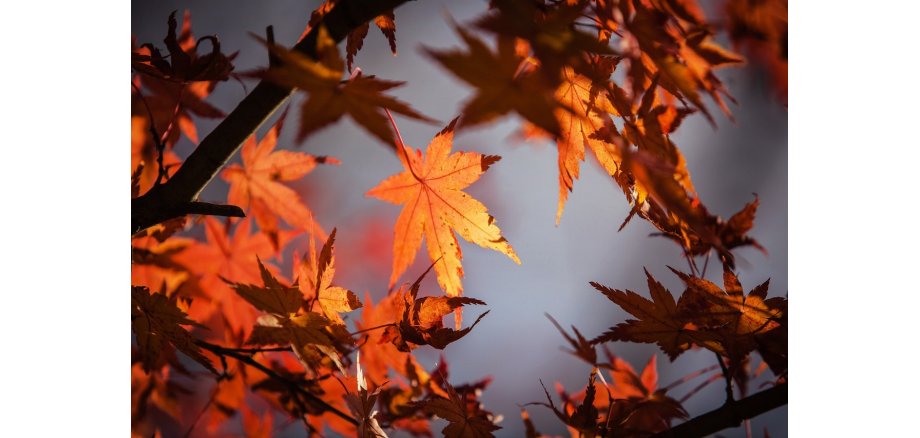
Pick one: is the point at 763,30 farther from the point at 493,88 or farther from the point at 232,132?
the point at 232,132

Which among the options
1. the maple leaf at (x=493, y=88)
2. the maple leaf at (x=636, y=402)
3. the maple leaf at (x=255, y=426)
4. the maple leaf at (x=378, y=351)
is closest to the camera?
the maple leaf at (x=493, y=88)

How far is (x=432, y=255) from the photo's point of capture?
53cm

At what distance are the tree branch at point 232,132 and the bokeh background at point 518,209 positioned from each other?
282 mm

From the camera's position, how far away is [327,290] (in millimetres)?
488

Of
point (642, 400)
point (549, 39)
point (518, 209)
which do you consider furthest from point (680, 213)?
point (518, 209)

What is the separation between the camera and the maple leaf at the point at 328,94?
32 cm

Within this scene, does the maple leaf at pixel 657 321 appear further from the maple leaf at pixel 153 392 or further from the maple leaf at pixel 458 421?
the maple leaf at pixel 153 392

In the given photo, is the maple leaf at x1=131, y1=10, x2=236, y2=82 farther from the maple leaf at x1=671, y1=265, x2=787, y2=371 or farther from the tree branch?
the maple leaf at x1=671, y1=265, x2=787, y2=371

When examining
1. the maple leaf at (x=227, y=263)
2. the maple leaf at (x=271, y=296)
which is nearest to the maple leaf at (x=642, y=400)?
the maple leaf at (x=271, y=296)

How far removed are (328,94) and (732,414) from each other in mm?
357

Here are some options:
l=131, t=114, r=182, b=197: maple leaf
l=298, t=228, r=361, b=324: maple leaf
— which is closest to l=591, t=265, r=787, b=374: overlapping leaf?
l=298, t=228, r=361, b=324: maple leaf

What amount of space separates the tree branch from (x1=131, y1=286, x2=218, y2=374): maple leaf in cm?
7
